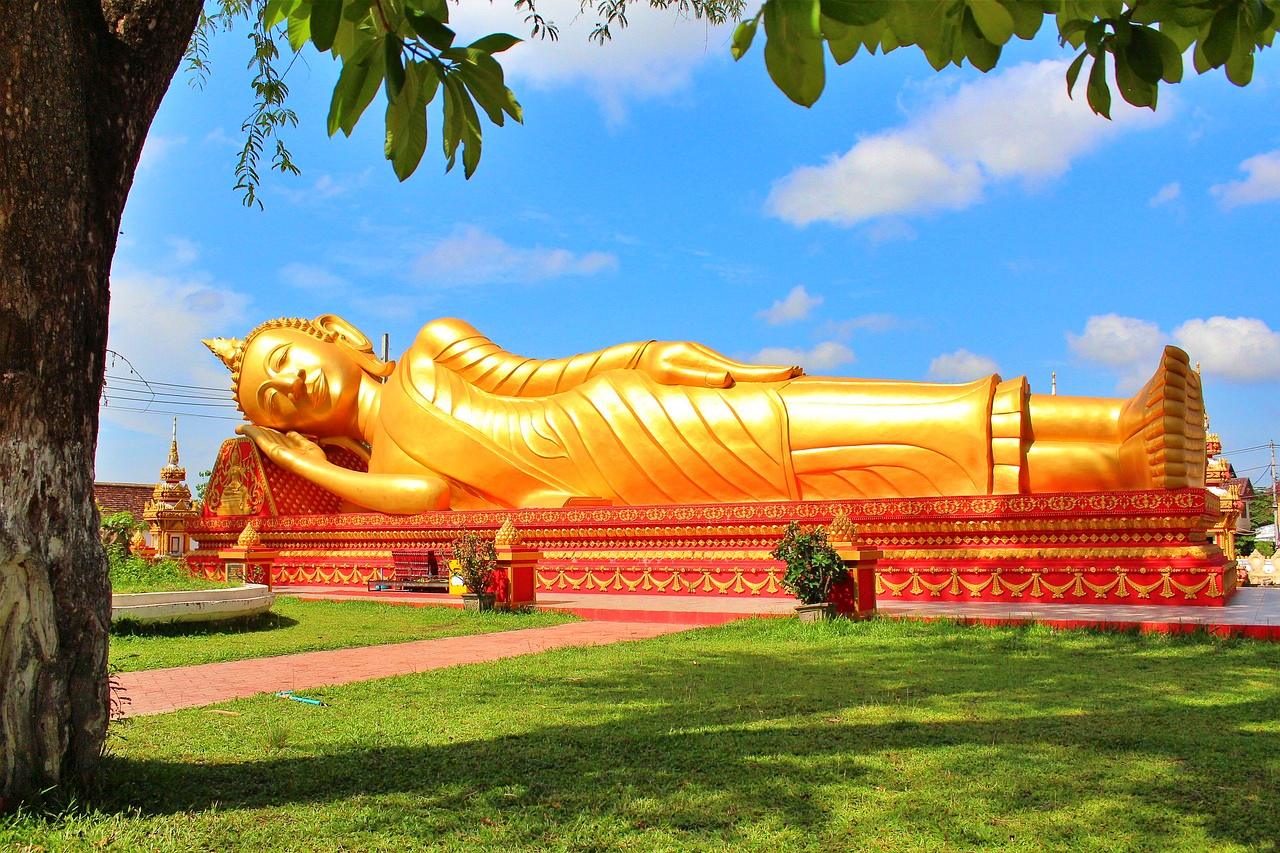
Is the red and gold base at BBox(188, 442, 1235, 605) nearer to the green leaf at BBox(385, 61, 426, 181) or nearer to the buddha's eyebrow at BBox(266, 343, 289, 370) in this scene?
the buddha's eyebrow at BBox(266, 343, 289, 370)

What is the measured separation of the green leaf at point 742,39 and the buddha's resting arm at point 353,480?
14014 mm

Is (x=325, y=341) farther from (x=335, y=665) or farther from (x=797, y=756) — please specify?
(x=797, y=756)

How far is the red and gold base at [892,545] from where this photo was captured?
1025 centimetres

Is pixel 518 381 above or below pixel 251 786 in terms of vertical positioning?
above

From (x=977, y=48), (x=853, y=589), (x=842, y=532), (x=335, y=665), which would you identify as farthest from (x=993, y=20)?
(x=842, y=532)

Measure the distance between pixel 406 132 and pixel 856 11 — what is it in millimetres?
1032

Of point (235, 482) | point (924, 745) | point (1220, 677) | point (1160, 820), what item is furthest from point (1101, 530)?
point (235, 482)

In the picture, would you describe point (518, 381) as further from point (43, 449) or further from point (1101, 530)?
point (43, 449)

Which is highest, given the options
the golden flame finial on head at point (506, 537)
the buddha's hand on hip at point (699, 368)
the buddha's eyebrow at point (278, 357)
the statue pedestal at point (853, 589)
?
the buddha's eyebrow at point (278, 357)

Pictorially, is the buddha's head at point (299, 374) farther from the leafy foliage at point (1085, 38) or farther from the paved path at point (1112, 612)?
the leafy foliage at point (1085, 38)

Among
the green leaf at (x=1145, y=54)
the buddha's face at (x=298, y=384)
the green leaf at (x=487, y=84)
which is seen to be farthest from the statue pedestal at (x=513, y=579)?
the green leaf at (x=1145, y=54)

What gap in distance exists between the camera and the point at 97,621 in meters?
3.32

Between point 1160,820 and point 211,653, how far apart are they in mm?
7023

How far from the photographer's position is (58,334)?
124 inches
